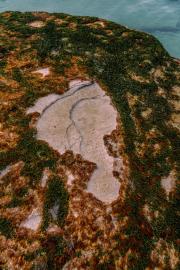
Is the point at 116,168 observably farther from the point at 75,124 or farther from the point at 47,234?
the point at 47,234

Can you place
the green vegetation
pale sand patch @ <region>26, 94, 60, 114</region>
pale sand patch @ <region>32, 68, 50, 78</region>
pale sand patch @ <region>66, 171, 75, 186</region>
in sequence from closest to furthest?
the green vegetation → pale sand patch @ <region>66, 171, 75, 186</region> → pale sand patch @ <region>26, 94, 60, 114</region> → pale sand patch @ <region>32, 68, 50, 78</region>

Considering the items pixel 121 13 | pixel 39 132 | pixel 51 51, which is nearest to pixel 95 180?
pixel 39 132

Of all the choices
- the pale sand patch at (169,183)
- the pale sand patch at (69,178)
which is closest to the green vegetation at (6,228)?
the pale sand patch at (69,178)

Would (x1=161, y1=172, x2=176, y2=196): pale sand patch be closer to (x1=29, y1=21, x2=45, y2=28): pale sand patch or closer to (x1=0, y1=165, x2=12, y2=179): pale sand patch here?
(x1=0, y1=165, x2=12, y2=179): pale sand patch

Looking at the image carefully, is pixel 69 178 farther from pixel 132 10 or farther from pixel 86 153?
pixel 132 10

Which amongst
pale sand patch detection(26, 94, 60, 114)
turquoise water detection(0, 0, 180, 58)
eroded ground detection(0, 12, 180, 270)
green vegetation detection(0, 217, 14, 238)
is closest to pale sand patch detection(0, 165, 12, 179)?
eroded ground detection(0, 12, 180, 270)

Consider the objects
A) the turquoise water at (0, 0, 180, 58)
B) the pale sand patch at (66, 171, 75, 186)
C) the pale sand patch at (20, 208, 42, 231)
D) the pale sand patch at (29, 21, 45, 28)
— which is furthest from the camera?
the turquoise water at (0, 0, 180, 58)

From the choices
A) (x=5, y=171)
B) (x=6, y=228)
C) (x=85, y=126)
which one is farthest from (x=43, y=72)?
(x=6, y=228)

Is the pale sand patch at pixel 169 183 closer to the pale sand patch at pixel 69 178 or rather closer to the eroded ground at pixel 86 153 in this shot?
the eroded ground at pixel 86 153
